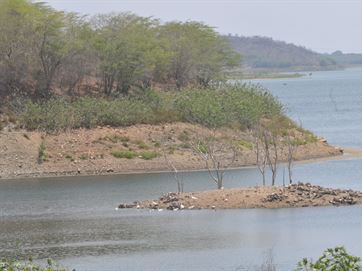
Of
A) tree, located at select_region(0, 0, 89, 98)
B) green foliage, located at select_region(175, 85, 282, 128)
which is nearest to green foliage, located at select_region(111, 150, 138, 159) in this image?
green foliage, located at select_region(175, 85, 282, 128)

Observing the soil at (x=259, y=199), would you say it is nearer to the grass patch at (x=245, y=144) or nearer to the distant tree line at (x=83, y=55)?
the grass patch at (x=245, y=144)

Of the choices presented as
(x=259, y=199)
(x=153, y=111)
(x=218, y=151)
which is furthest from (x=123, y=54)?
(x=259, y=199)

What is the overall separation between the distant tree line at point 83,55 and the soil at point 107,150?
7679 mm

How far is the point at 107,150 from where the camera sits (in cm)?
7506

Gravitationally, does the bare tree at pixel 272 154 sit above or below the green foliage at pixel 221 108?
below

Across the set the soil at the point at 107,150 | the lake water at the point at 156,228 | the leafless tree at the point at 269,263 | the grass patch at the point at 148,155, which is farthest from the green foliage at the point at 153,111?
the leafless tree at the point at 269,263

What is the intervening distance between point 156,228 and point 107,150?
3008 centimetres

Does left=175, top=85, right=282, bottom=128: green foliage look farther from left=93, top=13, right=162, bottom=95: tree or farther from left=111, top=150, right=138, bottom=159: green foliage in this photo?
left=111, top=150, right=138, bottom=159: green foliage

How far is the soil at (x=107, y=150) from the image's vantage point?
72.4 metres

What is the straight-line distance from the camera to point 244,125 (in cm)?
8306

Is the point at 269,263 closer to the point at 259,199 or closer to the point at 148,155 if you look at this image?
the point at 259,199

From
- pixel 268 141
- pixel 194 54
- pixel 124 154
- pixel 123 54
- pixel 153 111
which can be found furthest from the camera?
pixel 194 54

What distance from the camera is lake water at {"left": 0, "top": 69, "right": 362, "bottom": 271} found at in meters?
37.5

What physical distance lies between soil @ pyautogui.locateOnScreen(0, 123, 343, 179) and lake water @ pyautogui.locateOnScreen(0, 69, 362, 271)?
4760 millimetres
